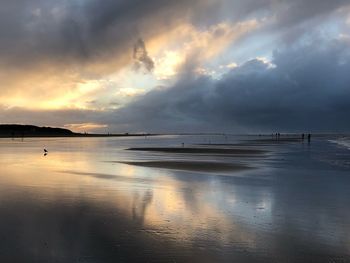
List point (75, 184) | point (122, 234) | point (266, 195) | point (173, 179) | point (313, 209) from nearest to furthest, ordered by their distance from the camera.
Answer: point (122, 234), point (313, 209), point (266, 195), point (75, 184), point (173, 179)

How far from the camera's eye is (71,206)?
1220 centimetres

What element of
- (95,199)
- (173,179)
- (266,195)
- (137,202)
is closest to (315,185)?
(266,195)

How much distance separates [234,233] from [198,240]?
3.83 ft

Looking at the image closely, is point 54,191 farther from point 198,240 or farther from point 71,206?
point 198,240

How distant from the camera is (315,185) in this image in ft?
57.5

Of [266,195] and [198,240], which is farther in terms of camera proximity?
[266,195]

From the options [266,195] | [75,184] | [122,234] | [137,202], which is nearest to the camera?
[122,234]

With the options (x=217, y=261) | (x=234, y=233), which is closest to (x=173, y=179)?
(x=234, y=233)

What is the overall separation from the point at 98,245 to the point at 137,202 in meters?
5.00

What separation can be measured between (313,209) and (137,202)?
6006 millimetres

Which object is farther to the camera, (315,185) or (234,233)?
(315,185)

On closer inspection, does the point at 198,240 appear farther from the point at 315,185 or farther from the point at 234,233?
the point at 315,185

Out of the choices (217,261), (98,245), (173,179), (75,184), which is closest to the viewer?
(217,261)

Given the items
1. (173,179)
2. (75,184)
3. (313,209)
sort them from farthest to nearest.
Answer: (173,179) < (75,184) < (313,209)
